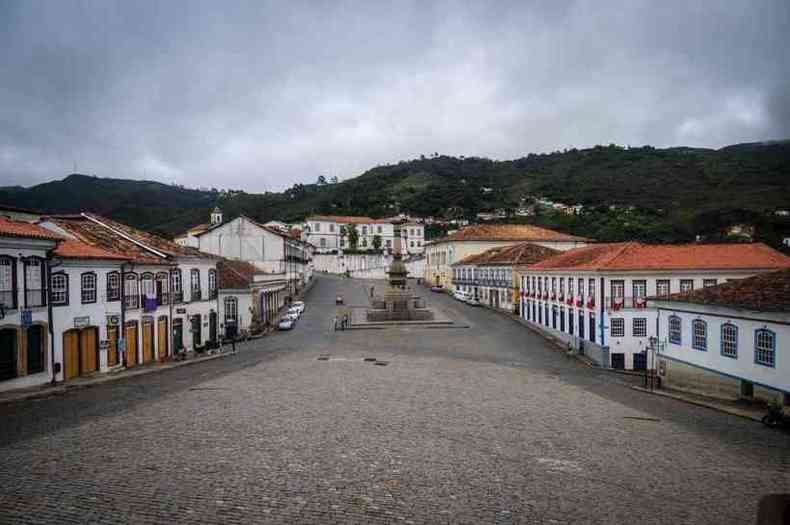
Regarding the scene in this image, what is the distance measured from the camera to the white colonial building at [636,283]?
3048 centimetres

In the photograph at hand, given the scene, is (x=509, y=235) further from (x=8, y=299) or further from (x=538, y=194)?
(x=538, y=194)

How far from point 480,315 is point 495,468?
1421 inches

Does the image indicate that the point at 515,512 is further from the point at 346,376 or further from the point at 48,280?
the point at 48,280

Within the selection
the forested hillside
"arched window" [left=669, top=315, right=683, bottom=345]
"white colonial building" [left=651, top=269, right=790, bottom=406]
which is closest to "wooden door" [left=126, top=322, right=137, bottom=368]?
"white colonial building" [left=651, top=269, right=790, bottom=406]

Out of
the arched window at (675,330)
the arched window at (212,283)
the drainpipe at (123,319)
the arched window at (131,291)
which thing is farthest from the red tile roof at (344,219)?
the arched window at (675,330)

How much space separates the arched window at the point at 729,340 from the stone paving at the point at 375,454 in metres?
2.68

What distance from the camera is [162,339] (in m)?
27.5

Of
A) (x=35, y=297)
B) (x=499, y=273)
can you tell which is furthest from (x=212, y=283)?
(x=499, y=273)

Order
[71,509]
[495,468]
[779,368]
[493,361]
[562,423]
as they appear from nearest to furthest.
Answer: [71,509] < [495,468] < [562,423] < [779,368] < [493,361]

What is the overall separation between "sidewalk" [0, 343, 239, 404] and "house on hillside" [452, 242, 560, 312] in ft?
91.1

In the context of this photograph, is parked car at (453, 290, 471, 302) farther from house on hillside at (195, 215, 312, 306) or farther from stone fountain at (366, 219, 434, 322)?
house on hillside at (195, 215, 312, 306)

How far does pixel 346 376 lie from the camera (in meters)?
19.6

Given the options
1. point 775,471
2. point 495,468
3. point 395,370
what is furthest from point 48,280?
point 775,471

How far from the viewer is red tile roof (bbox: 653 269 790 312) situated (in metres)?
17.5
